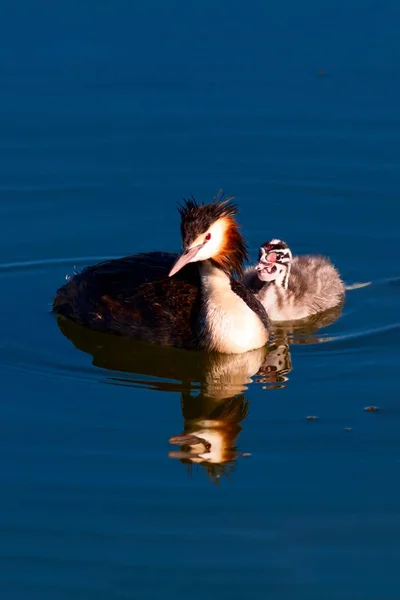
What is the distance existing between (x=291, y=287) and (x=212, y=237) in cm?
102

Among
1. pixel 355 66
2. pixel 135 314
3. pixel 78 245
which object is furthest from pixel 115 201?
pixel 355 66

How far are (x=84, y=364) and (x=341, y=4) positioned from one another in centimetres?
656

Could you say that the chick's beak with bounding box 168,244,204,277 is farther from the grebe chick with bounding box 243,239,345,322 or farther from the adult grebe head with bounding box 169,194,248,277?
the grebe chick with bounding box 243,239,345,322

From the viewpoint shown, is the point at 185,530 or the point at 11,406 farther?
the point at 11,406

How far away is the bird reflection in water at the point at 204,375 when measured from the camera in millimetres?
7664

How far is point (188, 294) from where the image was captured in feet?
30.5

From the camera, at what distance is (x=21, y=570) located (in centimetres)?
623

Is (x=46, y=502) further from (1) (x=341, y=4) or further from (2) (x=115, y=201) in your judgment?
(1) (x=341, y=4)

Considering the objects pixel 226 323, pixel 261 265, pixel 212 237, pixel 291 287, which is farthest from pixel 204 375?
pixel 291 287

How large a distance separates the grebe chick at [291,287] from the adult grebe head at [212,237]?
10.5 inches

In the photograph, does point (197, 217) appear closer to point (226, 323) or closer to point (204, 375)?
point (226, 323)

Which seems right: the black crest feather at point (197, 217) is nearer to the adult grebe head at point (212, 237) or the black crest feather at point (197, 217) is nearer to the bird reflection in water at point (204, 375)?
the adult grebe head at point (212, 237)

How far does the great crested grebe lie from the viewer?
908 centimetres

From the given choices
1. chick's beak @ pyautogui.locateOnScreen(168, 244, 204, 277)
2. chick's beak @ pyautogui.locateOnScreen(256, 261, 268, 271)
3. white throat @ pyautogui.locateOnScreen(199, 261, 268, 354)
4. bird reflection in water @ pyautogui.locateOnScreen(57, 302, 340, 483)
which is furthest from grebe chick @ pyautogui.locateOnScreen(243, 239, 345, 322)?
chick's beak @ pyautogui.locateOnScreen(168, 244, 204, 277)
